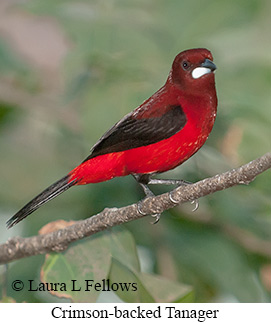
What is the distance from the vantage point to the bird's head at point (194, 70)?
0.92 meters

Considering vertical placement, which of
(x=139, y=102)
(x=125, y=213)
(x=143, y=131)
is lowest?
(x=125, y=213)

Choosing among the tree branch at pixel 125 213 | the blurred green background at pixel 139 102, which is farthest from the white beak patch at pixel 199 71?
the blurred green background at pixel 139 102

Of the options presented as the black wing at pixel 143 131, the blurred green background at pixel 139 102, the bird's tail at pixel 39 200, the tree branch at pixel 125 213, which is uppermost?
the blurred green background at pixel 139 102

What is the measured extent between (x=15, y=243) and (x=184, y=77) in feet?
1.24

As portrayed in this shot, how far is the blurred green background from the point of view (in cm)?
141

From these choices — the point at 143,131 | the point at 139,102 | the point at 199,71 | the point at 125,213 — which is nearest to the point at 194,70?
the point at 199,71

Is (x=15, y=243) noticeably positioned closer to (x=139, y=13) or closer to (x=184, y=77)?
(x=184, y=77)

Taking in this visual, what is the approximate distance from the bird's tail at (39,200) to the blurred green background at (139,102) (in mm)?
262

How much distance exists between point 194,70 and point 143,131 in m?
0.12

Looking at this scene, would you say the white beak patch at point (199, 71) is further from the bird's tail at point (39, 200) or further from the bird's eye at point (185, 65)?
the bird's tail at point (39, 200)

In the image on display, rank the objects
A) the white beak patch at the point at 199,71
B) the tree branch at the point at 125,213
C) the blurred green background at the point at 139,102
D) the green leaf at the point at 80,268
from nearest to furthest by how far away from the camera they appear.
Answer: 1. the tree branch at the point at 125,213
2. the white beak patch at the point at 199,71
3. the green leaf at the point at 80,268
4. the blurred green background at the point at 139,102

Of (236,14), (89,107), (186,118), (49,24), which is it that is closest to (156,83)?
(89,107)

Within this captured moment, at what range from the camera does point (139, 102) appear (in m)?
1.34

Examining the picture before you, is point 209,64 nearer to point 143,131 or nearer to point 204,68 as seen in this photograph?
point 204,68
